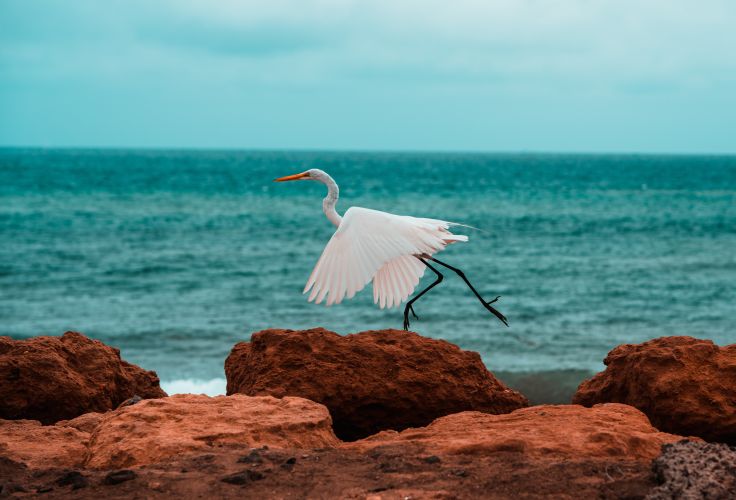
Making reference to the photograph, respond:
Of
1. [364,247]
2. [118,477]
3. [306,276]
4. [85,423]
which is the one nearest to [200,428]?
[118,477]

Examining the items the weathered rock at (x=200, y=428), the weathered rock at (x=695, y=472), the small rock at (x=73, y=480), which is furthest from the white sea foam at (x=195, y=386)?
the weathered rock at (x=695, y=472)

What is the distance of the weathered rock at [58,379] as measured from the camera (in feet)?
17.8

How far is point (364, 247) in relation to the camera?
5.73 metres

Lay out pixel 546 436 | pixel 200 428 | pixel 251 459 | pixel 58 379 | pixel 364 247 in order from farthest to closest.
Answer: pixel 364 247 < pixel 58 379 < pixel 200 428 < pixel 546 436 < pixel 251 459

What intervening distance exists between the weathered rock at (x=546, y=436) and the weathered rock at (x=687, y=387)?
45 centimetres

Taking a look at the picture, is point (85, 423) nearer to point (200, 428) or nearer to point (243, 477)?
point (200, 428)

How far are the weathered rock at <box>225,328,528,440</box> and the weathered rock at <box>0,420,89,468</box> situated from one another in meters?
1.12

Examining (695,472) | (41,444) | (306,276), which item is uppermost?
(695,472)

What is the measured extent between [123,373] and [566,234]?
2368 centimetres

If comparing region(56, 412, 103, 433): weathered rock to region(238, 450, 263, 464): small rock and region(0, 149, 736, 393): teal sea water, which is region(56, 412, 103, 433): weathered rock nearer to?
region(238, 450, 263, 464): small rock

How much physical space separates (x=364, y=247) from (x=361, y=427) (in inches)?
46.3

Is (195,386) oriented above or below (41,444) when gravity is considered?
below

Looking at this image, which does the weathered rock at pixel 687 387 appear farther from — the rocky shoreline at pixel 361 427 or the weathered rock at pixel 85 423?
the weathered rock at pixel 85 423

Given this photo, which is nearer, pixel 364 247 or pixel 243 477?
pixel 243 477
